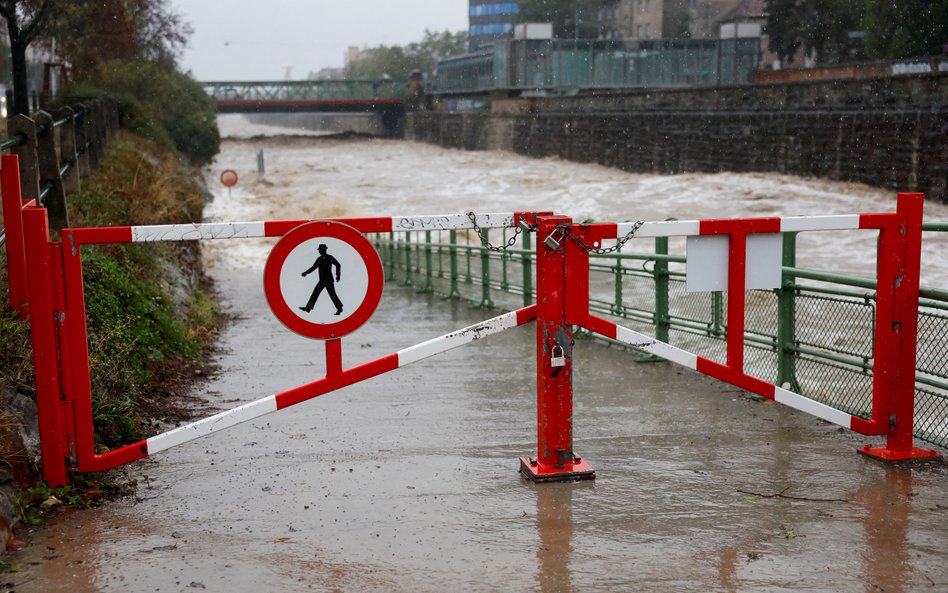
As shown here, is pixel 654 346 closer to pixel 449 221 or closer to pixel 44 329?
pixel 449 221

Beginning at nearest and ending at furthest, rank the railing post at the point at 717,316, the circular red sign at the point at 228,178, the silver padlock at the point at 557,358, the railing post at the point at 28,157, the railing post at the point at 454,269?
the silver padlock at the point at 557,358, the railing post at the point at 28,157, the railing post at the point at 717,316, the railing post at the point at 454,269, the circular red sign at the point at 228,178

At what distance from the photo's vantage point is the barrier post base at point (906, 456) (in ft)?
18.5

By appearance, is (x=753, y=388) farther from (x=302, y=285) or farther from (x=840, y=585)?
(x=302, y=285)

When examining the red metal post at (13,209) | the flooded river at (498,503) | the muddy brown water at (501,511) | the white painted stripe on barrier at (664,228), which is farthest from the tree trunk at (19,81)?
the white painted stripe on barrier at (664,228)

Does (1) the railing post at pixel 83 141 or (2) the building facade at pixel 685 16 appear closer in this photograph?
(1) the railing post at pixel 83 141

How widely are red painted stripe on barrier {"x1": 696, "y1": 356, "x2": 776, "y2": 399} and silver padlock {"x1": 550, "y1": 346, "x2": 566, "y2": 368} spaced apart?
0.65 meters

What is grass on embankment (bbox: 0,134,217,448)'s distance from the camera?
5.80 meters

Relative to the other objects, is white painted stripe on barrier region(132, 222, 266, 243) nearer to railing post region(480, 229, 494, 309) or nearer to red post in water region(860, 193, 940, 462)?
red post in water region(860, 193, 940, 462)

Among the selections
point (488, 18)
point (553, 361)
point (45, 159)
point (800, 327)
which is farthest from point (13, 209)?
point (488, 18)

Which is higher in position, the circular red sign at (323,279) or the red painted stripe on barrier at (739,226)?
the red painted stripe on barrier at (739,226)

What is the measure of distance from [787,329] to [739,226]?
2.21 metres

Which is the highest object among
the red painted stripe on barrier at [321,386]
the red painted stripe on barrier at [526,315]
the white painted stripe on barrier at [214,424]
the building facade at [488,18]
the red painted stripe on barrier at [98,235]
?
the building facade at [488,18]

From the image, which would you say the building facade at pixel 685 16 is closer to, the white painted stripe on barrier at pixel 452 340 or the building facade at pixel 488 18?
the building facade at pixel 488 18

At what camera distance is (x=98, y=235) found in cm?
461
